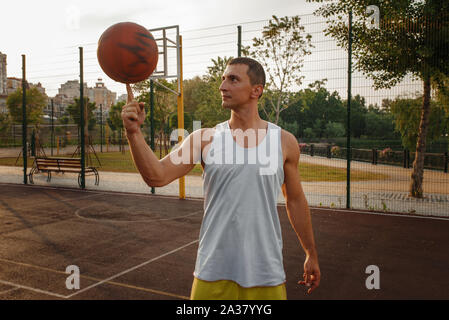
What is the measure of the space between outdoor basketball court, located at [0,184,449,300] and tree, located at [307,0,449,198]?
3418mm

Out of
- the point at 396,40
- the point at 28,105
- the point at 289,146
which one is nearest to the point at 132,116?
the point at 289,146

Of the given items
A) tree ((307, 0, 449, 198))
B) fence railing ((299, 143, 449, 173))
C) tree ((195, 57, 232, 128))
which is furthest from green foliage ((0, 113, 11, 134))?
tree ((307, 0, 449, 198))

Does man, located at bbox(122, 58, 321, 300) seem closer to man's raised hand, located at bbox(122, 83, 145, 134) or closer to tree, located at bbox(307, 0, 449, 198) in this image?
man's raised hand, located at bbox(122, 83, 145, 134)

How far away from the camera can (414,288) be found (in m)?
4.38

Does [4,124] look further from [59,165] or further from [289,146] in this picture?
[289,146]

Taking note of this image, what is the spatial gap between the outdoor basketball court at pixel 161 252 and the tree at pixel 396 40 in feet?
11.2

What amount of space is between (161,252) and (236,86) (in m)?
4.02

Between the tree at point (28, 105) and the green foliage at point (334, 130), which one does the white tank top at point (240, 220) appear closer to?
the green foliage at point (334, 130)

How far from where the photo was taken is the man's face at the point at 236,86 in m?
2.22

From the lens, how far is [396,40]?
907 cm

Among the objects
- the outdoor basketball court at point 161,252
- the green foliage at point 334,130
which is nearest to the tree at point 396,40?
the green foliage at point 334,130

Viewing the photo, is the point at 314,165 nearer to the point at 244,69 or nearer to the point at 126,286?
the point at 126,286
